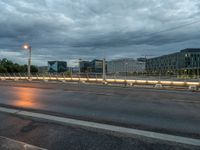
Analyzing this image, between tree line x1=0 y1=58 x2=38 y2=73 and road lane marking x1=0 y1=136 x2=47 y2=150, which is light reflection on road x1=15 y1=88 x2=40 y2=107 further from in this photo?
tree line x1=0 y1=58 x2=38 y2=73

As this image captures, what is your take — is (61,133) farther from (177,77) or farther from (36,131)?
(177,77)

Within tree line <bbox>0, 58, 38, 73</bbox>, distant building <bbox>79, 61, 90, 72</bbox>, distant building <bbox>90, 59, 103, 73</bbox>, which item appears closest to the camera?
distant building <bbox>90, 59, 103, 73</bbox>

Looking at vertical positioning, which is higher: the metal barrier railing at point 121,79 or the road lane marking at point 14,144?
the metal barrier railing at point 121,79

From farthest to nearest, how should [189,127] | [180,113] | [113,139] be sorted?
1. [180,113]
2. [189,127]
3. [113,139]

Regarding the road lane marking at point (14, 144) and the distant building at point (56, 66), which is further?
the distant building at point (56, 66)

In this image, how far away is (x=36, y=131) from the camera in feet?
16.6

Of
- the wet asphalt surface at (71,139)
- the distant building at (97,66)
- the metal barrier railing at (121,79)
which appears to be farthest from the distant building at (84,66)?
the wet asphalt surface at (71,139)

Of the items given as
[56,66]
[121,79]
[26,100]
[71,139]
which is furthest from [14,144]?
[56,66]

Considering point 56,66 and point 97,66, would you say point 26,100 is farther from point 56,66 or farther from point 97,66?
point 97,66

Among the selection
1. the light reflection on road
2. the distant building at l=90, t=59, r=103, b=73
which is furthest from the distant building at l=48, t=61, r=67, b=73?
the light reflection on road

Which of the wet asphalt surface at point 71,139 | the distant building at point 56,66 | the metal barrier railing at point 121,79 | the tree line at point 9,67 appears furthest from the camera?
the tree line at point 9,67

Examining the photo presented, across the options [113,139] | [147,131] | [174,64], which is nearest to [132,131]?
[147,131]

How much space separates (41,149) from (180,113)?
5465 mm

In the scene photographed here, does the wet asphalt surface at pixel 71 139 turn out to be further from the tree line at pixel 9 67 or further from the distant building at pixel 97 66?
the tree line at pixel 9 67
